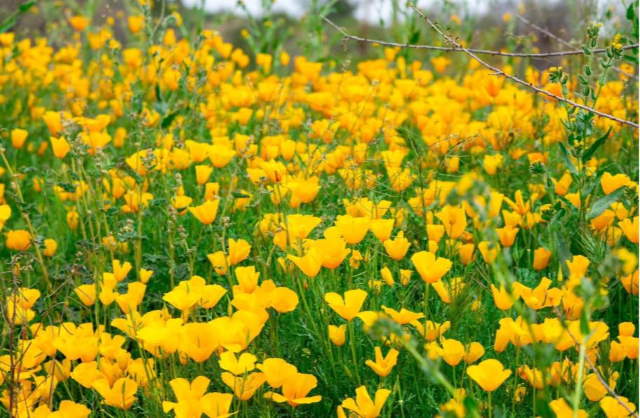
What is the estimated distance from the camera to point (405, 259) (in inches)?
93.5

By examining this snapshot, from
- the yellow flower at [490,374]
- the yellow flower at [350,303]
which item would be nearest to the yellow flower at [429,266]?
the yellow flower at [350,303]

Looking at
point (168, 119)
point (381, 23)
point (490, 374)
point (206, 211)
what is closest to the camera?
point (490, 374)

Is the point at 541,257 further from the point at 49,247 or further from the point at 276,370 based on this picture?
the point at 49,247

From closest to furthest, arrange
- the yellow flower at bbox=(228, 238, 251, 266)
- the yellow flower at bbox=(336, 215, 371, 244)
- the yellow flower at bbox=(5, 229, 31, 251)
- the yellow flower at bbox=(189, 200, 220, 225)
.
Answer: the yellow flower at bbox=(336, 215, 371, 244)
the yellow flower at bbox=(228, 238, 251, 266)
the yellow flower at bbox=(189, 200, 220, 225)
the yellow flower at bbox=(5, 229, 31, 251)

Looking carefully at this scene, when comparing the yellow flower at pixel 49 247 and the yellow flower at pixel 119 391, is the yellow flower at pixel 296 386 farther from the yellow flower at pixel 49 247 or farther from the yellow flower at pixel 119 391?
the yellow flower at pixel 49 247

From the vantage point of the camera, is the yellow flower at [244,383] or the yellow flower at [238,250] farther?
the yellow flower at [238,250]

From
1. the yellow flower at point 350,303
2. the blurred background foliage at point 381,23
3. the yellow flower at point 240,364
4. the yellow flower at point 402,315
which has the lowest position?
the yellow flower at point 240,364

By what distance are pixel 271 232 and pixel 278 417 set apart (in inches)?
17.3

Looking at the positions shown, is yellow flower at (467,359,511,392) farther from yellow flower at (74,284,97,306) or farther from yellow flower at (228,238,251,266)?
yellow flower at (74,284,97,306)

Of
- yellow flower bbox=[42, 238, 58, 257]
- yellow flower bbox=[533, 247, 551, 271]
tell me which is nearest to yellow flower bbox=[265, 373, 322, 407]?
yellow flower bbox=[533, 247, 551, 271]

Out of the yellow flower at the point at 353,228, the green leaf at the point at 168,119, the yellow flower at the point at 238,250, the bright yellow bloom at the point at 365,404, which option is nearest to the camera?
the bright yellow bloom at the point at 365,404

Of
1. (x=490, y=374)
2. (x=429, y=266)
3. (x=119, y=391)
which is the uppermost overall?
(x=429, y=266)

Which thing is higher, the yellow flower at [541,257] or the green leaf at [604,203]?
the green leaf at [604,203]

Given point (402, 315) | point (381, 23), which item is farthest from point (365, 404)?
point (381, 23)
